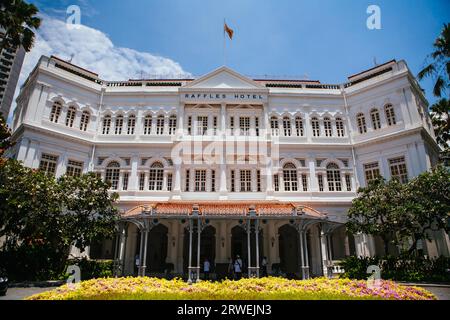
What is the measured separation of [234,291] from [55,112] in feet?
66.5

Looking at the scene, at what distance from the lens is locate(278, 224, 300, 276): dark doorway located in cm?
2053

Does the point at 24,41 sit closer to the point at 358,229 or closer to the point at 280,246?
the point at 280,246

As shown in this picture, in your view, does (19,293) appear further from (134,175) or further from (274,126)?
(274,126)

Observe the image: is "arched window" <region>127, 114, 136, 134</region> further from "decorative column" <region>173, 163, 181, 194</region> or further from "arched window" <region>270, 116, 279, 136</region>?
"arched window" <region>270, 116, 279, 136</region>

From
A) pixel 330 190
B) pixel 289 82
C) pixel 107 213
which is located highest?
pixel 289 82

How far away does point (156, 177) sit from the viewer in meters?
21.7

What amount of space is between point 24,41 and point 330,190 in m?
22.9

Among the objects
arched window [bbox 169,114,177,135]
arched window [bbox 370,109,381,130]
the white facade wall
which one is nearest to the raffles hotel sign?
the white facade wall

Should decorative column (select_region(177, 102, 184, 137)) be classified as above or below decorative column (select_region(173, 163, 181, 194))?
above

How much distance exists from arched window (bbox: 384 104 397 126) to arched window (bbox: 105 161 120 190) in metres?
21.4

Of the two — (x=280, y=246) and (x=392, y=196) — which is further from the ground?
(x=392, y=196)

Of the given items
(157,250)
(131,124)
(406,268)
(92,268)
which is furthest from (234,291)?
(131,124)

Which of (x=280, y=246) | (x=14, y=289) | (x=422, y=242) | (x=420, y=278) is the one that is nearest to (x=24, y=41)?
(x=14, y=289)
